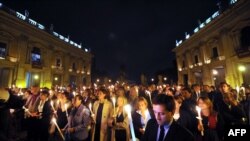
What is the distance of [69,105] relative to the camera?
18.2ft

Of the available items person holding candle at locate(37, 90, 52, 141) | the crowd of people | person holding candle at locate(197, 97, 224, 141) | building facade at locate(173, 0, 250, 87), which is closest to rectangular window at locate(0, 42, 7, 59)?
the crowd of people

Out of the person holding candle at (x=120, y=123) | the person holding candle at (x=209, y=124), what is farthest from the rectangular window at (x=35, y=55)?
the person holding candle at (x=209, y=124)

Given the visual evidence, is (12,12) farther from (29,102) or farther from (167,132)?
(167,132)

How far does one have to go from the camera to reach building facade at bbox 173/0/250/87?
18.5m

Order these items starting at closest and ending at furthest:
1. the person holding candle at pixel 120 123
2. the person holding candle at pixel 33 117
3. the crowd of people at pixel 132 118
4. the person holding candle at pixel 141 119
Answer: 1. the crowd of people at pixel 132 118
2. the person holding candle at pixel 141 119
3. the person holding candle at pixel 120 123
4. the person holding candle at pixel 33 117

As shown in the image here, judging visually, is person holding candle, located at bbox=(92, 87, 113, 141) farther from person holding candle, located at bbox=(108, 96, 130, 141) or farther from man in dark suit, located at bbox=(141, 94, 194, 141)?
man in dark suit, located at bbox=(141, 94, 194, 141)

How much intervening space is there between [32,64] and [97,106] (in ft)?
79.4

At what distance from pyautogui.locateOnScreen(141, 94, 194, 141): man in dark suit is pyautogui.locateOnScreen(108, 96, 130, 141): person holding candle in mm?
2478

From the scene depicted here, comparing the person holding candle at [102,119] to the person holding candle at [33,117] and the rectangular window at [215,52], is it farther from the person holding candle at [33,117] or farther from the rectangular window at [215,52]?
the rectangular window at [215,52]

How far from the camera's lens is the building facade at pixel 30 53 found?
20453 millimetres

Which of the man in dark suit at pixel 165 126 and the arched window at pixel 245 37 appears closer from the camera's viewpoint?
the man in dark suit at pixel 165 126

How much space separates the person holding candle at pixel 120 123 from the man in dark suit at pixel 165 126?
248cm

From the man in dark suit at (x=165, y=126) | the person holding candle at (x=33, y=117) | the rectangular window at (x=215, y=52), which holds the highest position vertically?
the rectangular window at (x=215, y=52)

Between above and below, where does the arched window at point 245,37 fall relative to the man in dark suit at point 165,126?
above
